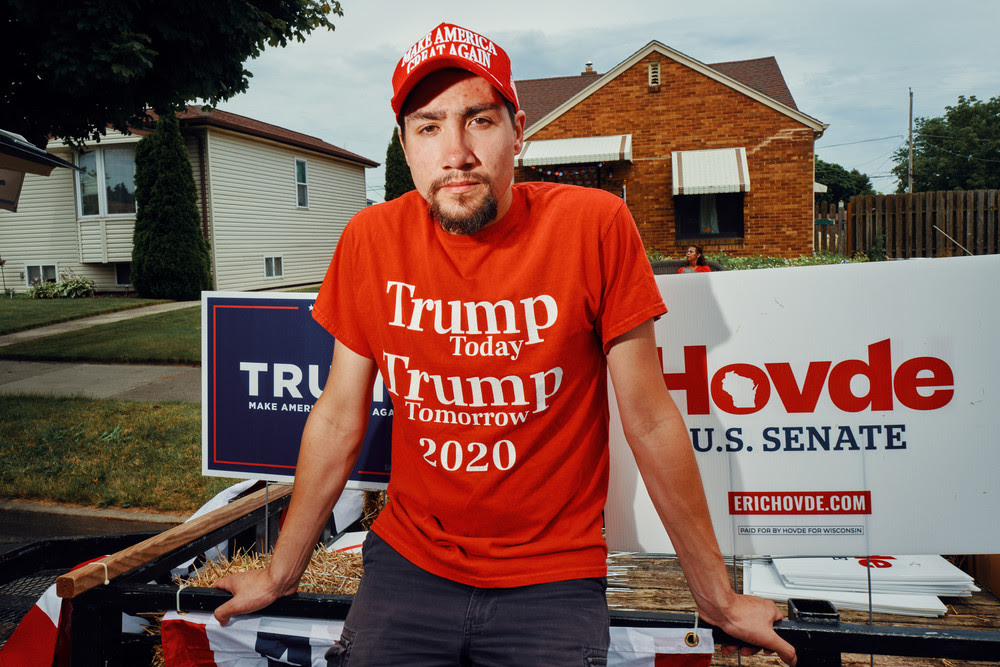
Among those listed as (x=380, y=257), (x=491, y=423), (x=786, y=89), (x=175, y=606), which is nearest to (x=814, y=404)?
(x=491, y=423)

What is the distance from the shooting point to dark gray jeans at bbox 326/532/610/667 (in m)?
1.55

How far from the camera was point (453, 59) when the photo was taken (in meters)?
1.68

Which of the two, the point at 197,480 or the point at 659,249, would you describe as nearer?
the point at 197,480

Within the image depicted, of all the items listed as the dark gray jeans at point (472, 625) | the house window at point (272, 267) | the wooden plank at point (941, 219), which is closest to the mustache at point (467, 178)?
the dark gray jeans at point (472, 625)

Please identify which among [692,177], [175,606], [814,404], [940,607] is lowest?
[940,607]

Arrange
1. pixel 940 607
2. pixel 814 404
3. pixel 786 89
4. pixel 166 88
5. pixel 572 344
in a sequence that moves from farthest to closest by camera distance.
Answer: pixel 786 89 → pixel 166 88 → pixel 940 607 → pixel 814 404 → pixel 572 344

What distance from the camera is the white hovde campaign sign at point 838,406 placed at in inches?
74.0

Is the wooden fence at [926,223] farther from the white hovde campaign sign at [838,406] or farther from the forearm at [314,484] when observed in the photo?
the forearm at [314,484]

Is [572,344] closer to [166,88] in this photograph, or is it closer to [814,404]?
[814,404]

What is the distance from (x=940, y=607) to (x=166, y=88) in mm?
11808

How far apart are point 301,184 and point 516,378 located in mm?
24481

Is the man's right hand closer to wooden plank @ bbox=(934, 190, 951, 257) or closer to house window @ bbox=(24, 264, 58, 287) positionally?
wooden plank @ bbox=(934, 190, 951, 257)

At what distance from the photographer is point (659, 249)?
19359 mm

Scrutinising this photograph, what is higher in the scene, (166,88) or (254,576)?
(166,88)
